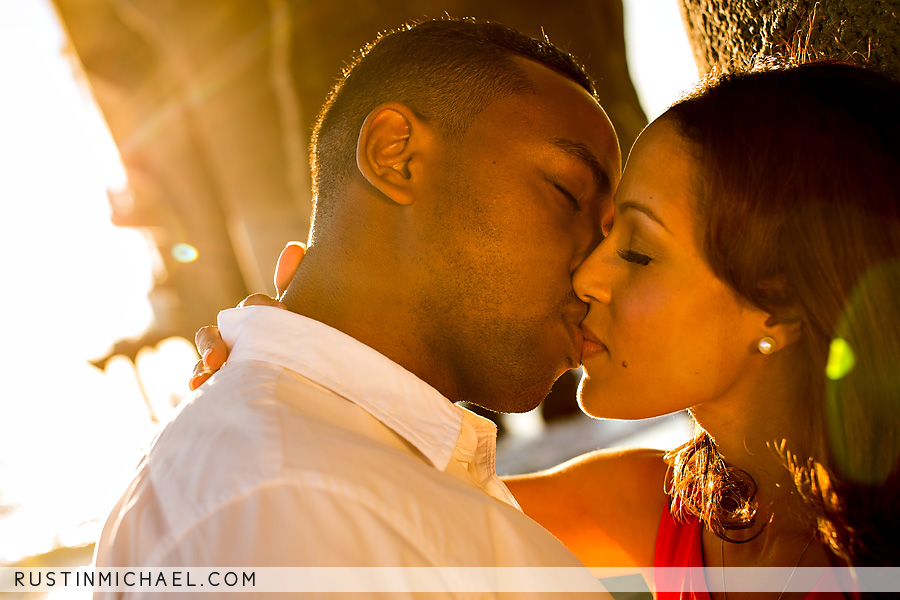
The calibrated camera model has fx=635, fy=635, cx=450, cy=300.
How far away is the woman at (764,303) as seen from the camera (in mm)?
1423

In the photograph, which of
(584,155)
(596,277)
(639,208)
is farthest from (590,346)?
(584,155)

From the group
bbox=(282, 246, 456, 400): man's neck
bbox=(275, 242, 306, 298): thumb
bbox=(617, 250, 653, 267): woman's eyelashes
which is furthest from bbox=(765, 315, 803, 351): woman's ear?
bbox=(275, 242, 306, 298): thumb

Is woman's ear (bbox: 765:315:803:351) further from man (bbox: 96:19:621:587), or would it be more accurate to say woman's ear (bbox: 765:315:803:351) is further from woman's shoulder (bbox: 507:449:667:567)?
woman's shoulder (bbox: 507:449:667:567)

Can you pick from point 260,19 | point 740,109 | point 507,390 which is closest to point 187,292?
point 260,19

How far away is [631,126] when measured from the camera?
4.73 metres

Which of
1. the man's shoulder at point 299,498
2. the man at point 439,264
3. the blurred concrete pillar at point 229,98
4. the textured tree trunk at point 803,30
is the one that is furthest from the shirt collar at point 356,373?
the blurred concrete pillar at point 229,98

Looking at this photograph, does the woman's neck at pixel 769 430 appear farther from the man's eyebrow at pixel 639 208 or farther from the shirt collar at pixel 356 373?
the shirt collar at pixel 356 373

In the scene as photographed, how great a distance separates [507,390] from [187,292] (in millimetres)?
6739

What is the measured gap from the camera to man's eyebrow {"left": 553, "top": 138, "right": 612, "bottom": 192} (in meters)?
1.88

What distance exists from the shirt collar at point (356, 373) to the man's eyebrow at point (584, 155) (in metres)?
0.84

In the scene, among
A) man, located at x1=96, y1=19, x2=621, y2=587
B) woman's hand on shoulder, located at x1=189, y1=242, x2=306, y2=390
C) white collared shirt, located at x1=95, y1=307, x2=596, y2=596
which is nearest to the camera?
white collared shirt, located at x1=95, y1=307, x2=596, y2=596

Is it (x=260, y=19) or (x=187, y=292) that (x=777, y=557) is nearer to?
(x=260, y=19)

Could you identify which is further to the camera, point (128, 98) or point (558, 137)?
point (128, 98)

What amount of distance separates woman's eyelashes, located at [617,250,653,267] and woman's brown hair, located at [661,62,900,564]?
0.15m
